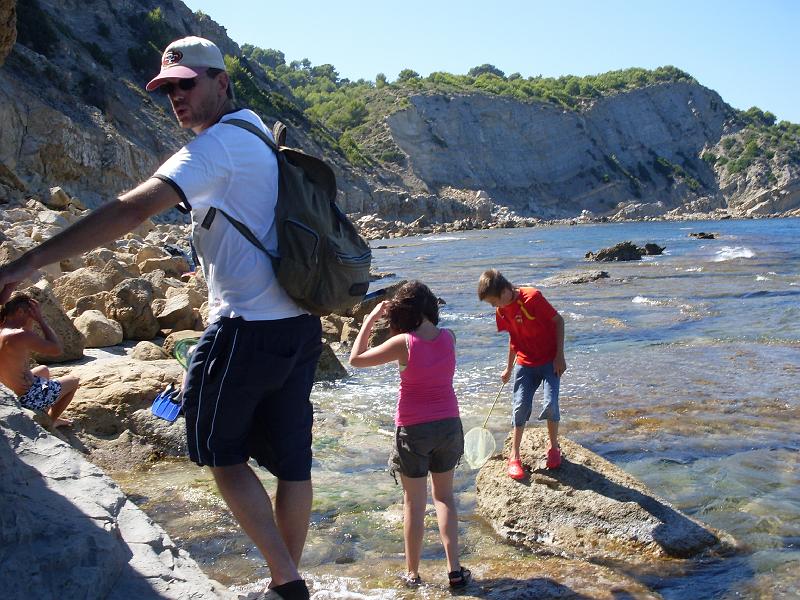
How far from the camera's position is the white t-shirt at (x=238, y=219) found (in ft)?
9.22

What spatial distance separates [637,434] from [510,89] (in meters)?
106

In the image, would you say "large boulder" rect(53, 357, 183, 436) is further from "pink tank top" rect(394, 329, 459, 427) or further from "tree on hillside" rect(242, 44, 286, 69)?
"tree on hillside" rect(242, 44, 286, 69)

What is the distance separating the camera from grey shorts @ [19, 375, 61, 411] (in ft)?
19.9

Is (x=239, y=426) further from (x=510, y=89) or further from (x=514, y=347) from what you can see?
Result: (x=510, y=89)

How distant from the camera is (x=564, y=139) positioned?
3875 inches

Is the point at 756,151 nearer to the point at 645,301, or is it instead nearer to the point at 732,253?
the point at 732,253

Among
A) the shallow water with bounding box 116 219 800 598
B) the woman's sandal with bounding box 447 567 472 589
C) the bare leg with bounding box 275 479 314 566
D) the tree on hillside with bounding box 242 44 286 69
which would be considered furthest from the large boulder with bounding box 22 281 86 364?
the tree on hillside with bounding box 242 44 286 69

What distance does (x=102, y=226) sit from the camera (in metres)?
2.57

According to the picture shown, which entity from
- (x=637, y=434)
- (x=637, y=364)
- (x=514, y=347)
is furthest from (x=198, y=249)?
(x=637, y=364)

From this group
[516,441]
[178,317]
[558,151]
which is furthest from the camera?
[558,151]

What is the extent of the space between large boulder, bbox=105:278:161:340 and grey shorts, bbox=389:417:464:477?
22.5 feet

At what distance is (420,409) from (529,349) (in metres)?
1.58

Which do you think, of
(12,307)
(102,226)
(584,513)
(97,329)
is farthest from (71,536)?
(97,329)

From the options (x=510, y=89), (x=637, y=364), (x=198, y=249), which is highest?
(x=510, y=89)
